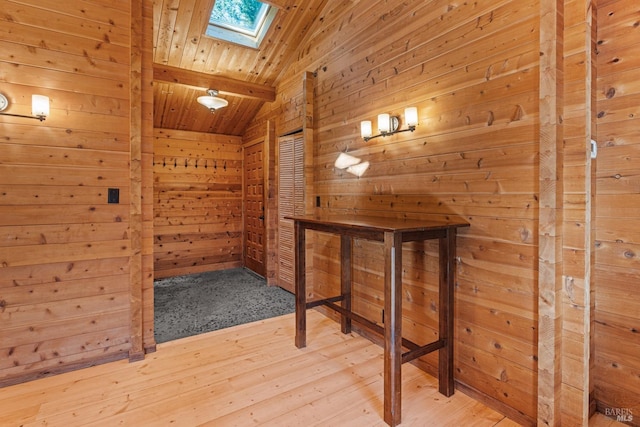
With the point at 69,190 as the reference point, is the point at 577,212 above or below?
below

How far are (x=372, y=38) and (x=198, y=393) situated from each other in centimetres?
301

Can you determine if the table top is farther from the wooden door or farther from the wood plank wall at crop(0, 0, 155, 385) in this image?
the wooden door

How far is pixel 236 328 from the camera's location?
300 centimetres

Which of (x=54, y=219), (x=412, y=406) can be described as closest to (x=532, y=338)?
(x=412, y=406)

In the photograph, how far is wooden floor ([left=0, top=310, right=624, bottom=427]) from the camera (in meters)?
1.77

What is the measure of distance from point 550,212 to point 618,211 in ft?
1.46

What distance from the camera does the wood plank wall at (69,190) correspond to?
2121 millimetres

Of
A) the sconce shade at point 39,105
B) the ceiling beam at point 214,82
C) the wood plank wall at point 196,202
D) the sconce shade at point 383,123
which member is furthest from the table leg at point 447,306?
the wood plank wall at point 196,202

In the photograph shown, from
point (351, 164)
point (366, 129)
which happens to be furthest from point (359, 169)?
point (366, 129)

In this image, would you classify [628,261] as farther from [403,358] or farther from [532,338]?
[403,358]

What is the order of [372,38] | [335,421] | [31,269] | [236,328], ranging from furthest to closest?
1. [236,328]
2. [372,38]
3. [31,269]
4. [335,421]

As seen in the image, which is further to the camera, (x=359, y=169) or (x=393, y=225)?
(x=359, y=169)

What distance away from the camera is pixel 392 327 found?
5.77 ft

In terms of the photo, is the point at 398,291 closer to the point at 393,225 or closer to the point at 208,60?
the point at 393,225
